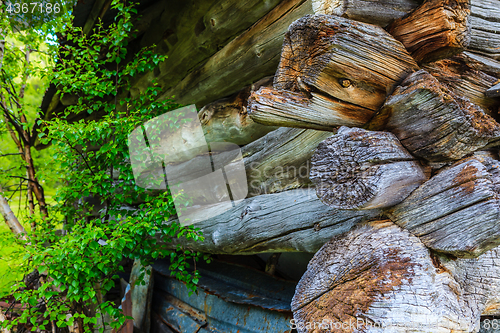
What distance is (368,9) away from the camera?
116 centimetres

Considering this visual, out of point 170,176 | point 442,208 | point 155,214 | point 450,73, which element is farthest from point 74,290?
point 450,73

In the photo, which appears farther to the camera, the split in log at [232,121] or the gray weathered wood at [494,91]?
the split in log at [232,121]

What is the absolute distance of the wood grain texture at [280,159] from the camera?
1.74 m

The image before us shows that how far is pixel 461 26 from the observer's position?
1.13m

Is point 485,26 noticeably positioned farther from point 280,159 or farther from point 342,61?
point 280,159

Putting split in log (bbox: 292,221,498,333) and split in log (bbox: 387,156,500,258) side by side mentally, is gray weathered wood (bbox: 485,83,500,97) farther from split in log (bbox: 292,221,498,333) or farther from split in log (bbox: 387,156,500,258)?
split in log (bbox: 292,221,498,333)

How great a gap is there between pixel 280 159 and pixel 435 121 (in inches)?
37.8

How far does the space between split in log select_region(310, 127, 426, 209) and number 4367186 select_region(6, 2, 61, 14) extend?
3130 mm

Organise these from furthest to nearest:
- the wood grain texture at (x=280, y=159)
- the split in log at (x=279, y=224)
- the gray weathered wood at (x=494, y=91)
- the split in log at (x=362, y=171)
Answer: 1. the wood grain texture at (x=280, y=159)
2. the split in log at (x=279, y=224)
3. the gray weathered wood at (x=494, y=91)
4. the split in log at (x=362, y=171)

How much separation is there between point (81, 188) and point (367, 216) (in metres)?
2.00

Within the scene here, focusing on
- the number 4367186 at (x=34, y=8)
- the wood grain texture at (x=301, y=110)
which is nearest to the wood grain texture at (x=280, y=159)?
the wood grain texture at (x=301, y=110)

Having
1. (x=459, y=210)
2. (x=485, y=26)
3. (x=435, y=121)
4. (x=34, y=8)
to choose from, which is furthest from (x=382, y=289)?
(x=34, y=8)

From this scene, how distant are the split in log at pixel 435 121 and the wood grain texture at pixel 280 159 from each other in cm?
47

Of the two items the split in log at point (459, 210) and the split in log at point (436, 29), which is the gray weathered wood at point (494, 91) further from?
the split in log at point (459, 210)
